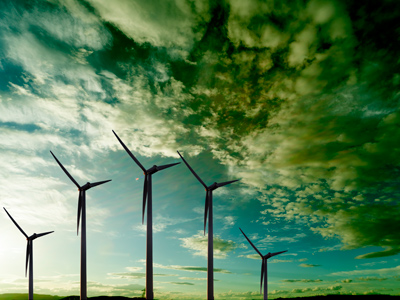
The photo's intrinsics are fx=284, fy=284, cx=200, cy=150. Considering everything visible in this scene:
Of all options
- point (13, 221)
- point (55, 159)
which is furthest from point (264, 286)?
point (13, 221)

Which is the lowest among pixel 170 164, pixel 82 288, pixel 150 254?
pixel 82 288

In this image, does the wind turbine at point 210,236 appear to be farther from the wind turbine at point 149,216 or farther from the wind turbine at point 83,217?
the wind turbine at point 83,217

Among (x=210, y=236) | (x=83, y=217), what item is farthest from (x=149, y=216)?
(x=83, y=217)

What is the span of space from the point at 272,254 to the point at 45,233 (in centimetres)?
7722

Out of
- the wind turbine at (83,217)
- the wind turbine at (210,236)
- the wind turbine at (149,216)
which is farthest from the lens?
the wind turbine at (83,217)

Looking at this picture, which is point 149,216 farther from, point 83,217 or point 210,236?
point 83,217

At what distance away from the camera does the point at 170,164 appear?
63.2 metres

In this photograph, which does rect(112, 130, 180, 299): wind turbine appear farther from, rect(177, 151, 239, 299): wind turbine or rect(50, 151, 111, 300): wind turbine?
rect(50, 151, 111, 300): wind turbine

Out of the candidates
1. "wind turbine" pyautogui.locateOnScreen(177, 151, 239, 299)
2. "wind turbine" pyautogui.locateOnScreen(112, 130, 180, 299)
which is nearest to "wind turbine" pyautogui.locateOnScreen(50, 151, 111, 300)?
"wind turbine" pyautogui.locateOnScreen(112, 130, 180, 299)

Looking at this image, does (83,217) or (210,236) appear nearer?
(210,236)

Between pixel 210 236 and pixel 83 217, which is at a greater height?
pixel 83 217

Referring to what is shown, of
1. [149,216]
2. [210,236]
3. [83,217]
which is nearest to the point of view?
[149,216]

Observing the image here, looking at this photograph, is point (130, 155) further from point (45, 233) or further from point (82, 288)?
point (45, 233)

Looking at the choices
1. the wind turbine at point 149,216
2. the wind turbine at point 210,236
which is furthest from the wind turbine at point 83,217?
the wind turbine at point 210,236
